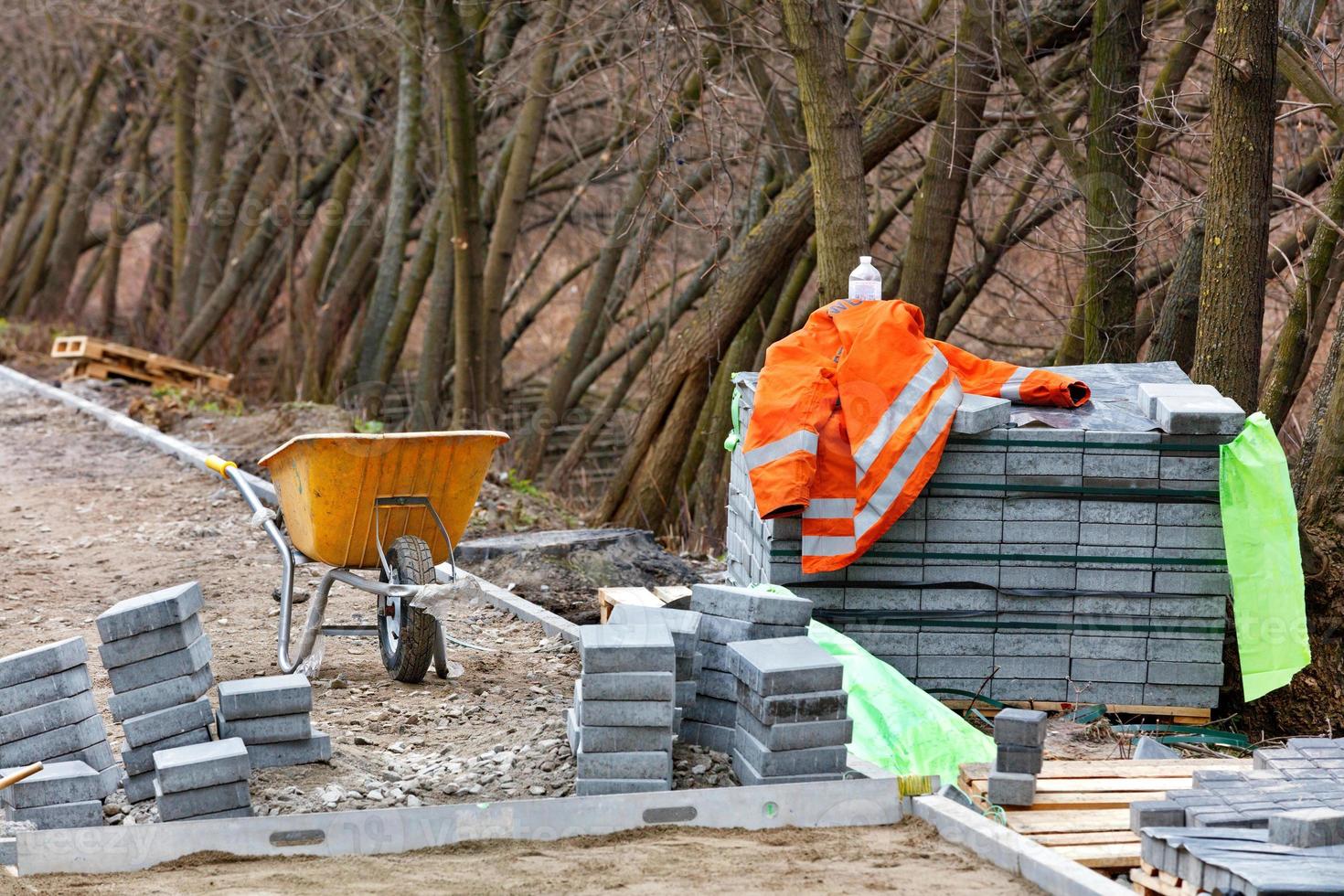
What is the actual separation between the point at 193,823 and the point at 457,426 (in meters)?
10.8

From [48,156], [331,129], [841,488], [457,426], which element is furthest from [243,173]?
[841,488]

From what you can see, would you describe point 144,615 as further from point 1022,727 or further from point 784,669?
point 1022,727

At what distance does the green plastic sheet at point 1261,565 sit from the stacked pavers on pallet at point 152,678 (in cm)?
416

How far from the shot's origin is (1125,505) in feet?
20.8

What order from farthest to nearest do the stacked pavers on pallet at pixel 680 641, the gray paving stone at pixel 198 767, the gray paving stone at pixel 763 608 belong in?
the gray paving stone at pixel 763 608 → the stacked pavers on pallet at pixel 680 641 → the gray paving stone at pixel 198 767

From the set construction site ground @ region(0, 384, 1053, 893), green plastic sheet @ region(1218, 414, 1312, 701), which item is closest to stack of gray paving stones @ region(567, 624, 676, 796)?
construction site ground @ region(0, 384, 1053, 893)

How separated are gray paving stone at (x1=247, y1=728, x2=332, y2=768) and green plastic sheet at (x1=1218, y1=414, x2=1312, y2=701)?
148 inches

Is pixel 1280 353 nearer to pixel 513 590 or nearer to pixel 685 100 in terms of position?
pixel 513 590

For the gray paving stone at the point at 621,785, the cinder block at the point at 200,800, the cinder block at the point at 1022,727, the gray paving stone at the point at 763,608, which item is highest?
the gray paving stone at the point at 763,608

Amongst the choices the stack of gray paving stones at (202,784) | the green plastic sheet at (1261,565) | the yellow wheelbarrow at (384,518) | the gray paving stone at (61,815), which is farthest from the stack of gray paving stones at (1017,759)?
the gray paving stone at (61,815)

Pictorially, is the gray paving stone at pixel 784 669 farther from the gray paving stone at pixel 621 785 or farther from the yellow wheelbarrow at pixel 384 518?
the yellow wheelbarrow at pixel 384 518

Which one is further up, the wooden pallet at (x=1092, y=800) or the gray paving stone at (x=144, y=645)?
the gray paving stone at (x=144, y=645)

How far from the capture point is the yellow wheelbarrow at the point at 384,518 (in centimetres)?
594

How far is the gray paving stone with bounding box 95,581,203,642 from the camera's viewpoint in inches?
193
